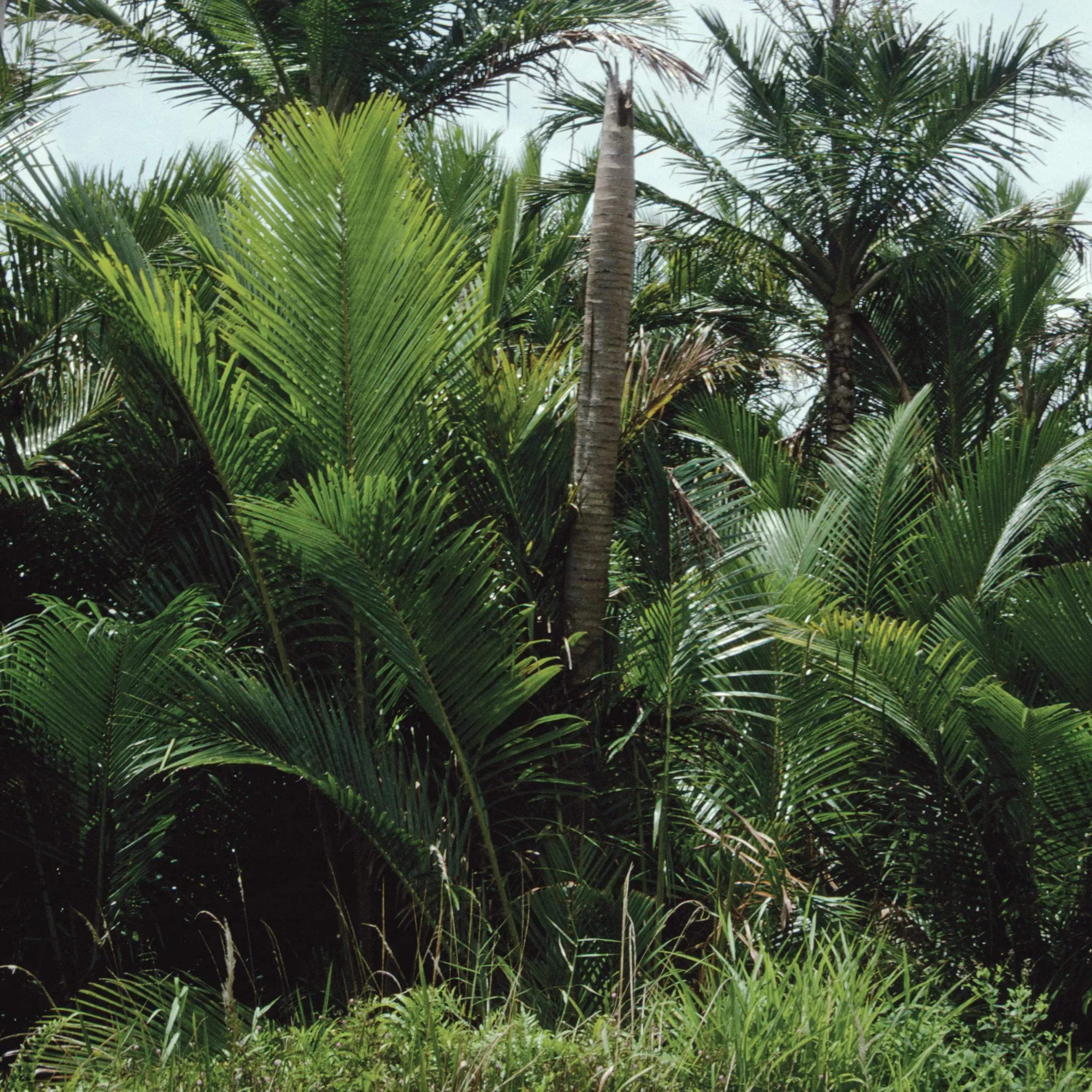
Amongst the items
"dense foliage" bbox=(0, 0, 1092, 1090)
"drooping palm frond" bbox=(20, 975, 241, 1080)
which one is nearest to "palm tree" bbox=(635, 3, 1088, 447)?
"dense foliage" bbox=(0, 0, 1092, 1090)

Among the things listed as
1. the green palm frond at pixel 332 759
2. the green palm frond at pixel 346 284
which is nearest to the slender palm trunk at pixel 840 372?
the green palm frond at pixel 346 284

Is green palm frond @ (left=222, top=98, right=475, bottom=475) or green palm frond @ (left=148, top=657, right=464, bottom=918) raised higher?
green palm frond @ (left=222, top=98, right=475, bottom=475)

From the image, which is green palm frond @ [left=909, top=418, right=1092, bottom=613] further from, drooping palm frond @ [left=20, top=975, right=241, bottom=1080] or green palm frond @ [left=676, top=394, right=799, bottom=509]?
drooping palm frond @ [left=20, top=975, right=241, bottom=1080]

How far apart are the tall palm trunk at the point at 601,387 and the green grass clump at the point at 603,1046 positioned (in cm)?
139

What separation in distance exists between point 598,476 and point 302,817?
5.60 ft

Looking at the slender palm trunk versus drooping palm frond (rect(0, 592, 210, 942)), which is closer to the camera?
drooping palm frond (rect(0, 592, 210, 942))

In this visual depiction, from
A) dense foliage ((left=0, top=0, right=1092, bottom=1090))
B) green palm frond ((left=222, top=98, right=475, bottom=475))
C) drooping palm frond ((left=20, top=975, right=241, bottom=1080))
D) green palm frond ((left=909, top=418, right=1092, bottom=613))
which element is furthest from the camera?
green palm frond ((left=909, top=418, right=1092, bottom=613))

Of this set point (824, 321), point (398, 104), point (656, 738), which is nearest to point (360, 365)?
point (398, 104)

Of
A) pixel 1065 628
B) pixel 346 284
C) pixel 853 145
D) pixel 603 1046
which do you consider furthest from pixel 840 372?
pixel 603 1046

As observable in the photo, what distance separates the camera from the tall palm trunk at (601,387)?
4.23m

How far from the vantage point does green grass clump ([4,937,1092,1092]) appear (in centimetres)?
256

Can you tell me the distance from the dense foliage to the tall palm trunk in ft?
0.34

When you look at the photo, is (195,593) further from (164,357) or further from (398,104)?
(398,104)

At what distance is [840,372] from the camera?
8141mm
